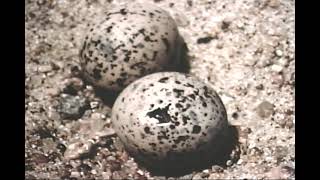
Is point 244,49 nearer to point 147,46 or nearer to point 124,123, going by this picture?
point 147,46

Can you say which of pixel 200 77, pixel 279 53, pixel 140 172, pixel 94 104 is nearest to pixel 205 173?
pixel 140 172

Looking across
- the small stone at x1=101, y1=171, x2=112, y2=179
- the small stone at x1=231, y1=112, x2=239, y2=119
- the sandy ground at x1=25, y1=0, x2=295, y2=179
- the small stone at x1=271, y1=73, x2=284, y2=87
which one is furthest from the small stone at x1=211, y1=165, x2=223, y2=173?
the small stone at x1=271, y1=73, x2=284, y2=87

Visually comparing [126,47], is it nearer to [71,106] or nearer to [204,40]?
[71,106]

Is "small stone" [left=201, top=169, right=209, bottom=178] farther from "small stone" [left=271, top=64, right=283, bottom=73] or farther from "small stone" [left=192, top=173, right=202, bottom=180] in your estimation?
"small stone" [left=271, top=64, right=283, bottom=73]

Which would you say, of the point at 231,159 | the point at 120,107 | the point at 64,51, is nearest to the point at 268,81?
the point at 231,159

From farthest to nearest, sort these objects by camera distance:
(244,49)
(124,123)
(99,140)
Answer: (244,49) < (99,140) < (124,123)

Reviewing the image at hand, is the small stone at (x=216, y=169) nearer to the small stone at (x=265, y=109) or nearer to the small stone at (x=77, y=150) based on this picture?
the small stone at (x=265, y=109)

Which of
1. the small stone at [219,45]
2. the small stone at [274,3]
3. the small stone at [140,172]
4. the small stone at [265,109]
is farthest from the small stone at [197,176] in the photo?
the small stone at [274,3]

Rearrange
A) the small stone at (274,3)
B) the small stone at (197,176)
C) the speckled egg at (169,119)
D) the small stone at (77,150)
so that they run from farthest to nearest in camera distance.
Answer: the small stone at (274,3), the small stone at (77,150), the small stone at (197,176), the speckled egg at (169,119)
